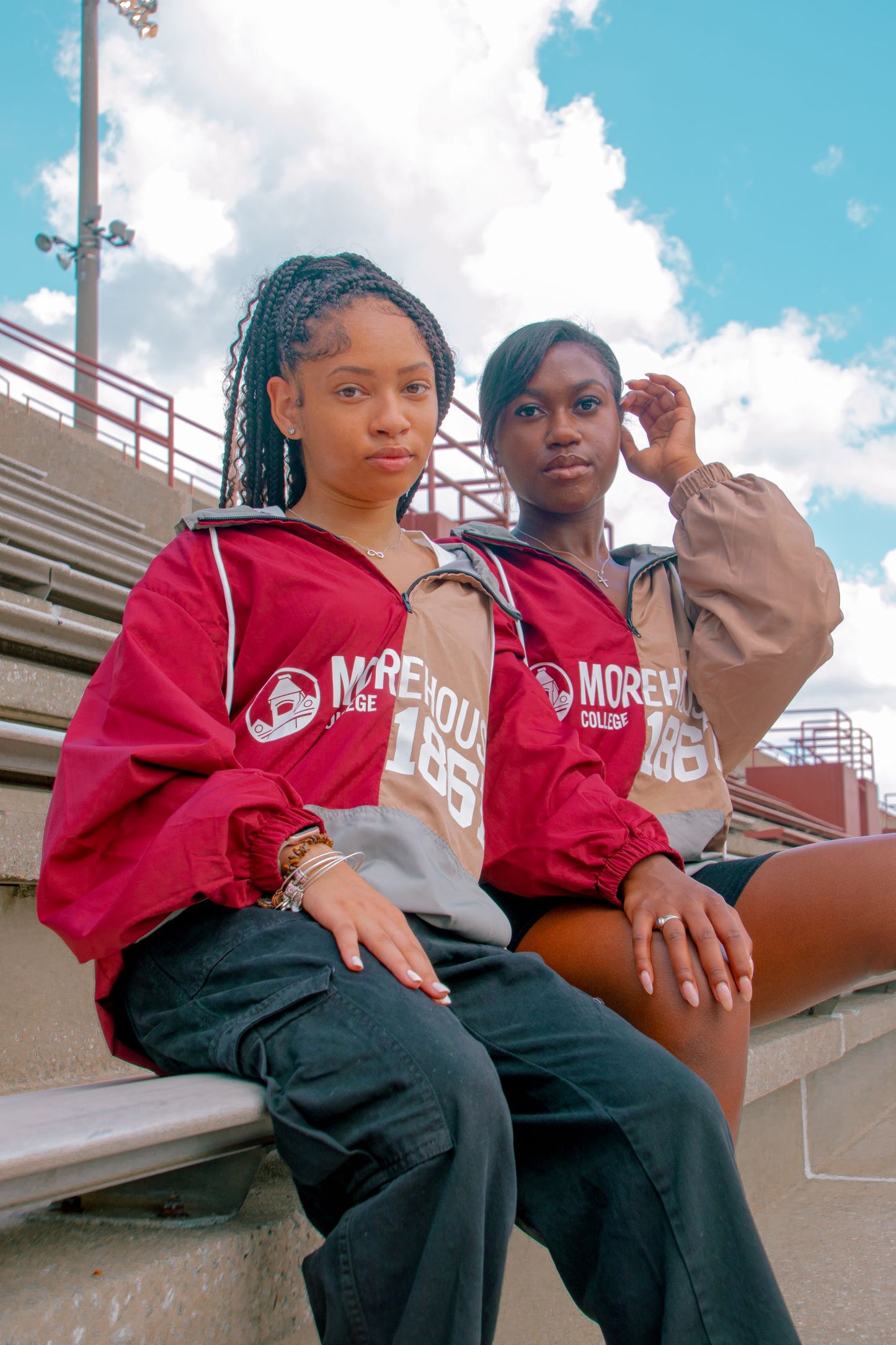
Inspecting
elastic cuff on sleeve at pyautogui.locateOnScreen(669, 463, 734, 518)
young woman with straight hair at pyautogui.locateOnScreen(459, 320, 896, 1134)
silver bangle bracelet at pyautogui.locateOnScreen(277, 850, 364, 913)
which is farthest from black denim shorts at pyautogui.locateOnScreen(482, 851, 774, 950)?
elastic cuff on sleeve at pyautogui.locateOnScreen(669, 463, 734, 518)

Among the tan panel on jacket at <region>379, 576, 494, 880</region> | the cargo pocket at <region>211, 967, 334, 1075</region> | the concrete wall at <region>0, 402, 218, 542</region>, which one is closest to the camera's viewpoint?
the cargo pocket at <region>211, 967, 334, 1075</region>

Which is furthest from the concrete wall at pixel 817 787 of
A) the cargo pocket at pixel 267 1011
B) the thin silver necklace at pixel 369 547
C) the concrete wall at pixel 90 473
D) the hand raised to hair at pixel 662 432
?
the cargo pocket at pixel 267 1011

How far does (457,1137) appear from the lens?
0.84 m

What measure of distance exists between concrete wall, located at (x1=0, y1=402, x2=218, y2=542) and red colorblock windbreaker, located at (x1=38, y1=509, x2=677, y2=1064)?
5.06 metres

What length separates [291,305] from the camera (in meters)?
1.51

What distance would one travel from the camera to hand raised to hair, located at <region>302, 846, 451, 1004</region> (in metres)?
0.96

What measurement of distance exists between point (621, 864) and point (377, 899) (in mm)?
413

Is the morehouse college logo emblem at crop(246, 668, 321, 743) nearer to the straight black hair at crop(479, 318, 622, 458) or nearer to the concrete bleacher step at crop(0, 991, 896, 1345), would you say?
the concrete bleacher step at crop(0, 991, 896, 1345)

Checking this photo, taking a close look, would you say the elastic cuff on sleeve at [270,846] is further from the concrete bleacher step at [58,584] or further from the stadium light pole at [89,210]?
the stadium light pole at [89,210]

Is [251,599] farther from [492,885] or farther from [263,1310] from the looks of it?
[263,1310]

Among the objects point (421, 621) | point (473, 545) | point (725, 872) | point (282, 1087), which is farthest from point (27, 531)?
point (282, 1087)

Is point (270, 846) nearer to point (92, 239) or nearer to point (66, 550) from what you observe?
point (66, 550)

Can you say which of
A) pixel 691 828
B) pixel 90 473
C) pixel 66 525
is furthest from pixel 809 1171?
pixel 90 473

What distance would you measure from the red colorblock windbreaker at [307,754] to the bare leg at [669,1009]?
84 millimetres
